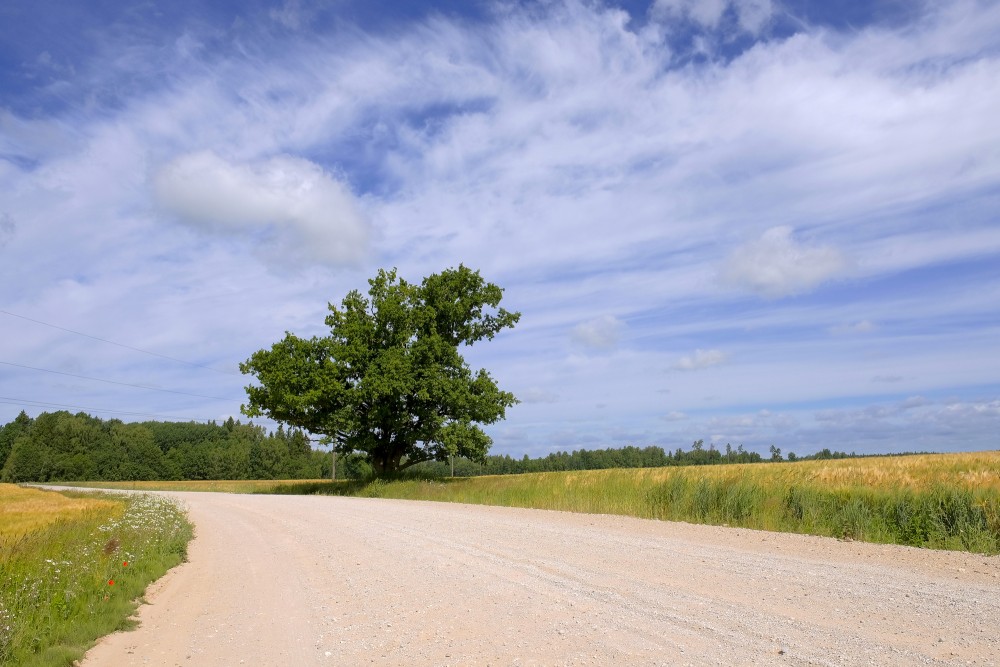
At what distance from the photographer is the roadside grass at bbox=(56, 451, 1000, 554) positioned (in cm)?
1283

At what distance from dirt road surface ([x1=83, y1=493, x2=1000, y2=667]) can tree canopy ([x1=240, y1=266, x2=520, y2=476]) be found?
21.4 m

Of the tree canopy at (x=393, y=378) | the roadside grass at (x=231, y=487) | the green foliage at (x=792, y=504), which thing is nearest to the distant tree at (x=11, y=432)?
the roadside grass at (x=231, y=487)

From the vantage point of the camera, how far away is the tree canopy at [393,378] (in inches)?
1358

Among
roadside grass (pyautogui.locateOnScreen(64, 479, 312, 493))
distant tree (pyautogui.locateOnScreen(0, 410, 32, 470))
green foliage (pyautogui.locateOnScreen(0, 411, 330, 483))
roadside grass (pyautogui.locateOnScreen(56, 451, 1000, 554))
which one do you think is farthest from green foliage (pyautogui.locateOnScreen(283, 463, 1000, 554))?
distant tree (pyautogui.locateOnScreen(0, 410, 32, 470))

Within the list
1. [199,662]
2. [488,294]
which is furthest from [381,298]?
[199,662]

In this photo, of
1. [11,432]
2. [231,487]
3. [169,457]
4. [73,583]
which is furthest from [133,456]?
[73,583]

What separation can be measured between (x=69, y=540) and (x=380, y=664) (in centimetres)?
1148

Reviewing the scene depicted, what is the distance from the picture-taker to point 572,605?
7305 mm

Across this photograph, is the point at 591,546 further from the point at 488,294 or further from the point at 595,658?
the point at 488,294

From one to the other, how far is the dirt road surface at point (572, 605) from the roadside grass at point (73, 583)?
1.10 ft

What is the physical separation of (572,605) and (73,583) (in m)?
6.55

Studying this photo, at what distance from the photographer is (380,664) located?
570cm

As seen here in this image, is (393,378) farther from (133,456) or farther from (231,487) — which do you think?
(133,456)

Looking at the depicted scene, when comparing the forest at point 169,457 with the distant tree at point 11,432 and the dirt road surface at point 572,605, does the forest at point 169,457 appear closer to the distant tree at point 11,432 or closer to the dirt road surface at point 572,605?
the distant tree at point 11,432
